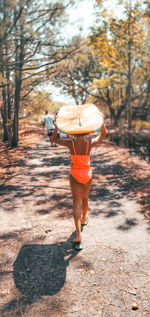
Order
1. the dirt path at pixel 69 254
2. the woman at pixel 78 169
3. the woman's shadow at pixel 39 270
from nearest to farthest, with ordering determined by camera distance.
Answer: the dirt path at pixel 69 254 < the woman's shadow at pixel 39 270 < the woman at pixel 78 169

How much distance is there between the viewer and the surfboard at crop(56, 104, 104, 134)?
3.40 metres

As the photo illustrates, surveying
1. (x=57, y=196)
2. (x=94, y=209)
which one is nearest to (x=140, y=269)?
(x=94, y=209)

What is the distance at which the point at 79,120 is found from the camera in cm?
358

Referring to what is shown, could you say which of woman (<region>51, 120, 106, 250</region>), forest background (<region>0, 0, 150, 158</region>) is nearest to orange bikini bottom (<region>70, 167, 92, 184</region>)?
woman (<region>51, 120, 106, 250</region>)

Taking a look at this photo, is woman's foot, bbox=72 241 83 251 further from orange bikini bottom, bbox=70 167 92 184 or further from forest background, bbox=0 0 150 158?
forest background, bbox=0 0 150 158

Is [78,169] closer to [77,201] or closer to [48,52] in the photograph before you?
[77,201]

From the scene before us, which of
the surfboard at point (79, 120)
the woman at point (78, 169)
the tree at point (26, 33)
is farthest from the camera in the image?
the tree at point (26, 33)

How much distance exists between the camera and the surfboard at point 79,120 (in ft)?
11.1

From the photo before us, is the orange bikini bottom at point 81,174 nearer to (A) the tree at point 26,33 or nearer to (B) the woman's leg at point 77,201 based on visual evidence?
(B) the woman's leg at point 77,201

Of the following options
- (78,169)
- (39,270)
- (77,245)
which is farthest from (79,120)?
(39,270)

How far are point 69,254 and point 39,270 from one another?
1.80 ft

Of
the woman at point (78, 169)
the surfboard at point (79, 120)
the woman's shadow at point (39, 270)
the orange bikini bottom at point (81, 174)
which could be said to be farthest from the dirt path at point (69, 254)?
the surfboard at point (79, 120)

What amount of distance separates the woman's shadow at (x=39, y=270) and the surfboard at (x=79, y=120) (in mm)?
1885

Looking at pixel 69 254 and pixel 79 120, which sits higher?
pixel 79 120
